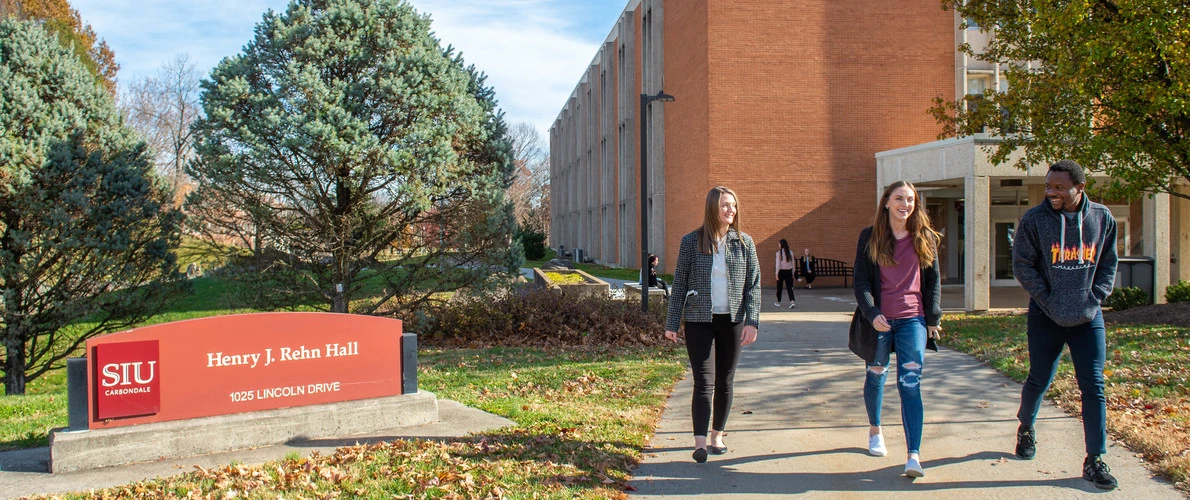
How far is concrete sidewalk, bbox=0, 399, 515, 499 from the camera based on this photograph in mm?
4922

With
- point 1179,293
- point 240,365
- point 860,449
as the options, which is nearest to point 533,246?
point 1179,293

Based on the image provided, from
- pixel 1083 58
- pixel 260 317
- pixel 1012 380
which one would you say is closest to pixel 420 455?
pixel 260 317

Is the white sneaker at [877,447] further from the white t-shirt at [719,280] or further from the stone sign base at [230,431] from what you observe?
the stone sign base at [230,431]

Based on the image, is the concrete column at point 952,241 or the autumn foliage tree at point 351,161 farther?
the concrete column at point 952,241

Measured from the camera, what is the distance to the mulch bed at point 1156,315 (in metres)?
12.7

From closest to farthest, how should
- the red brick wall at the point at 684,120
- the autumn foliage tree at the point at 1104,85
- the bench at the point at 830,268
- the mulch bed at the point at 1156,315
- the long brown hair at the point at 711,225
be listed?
the long brown hair at the point at 711,225
the autumn foliage tree at the point at 1104,85
the mulch bed at the point at 1156,315
the bench at the point at 830,268
the red brick wall at the point at 684,120

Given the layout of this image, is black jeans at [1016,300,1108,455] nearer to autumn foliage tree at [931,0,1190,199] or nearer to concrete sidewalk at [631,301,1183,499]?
concrete sidewalk at [631,301,1183,499]

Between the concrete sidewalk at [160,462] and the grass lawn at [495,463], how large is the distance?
183mm

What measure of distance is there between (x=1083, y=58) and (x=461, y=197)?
9.41 metres

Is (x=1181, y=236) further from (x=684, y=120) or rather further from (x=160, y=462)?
(x=160, y=462)

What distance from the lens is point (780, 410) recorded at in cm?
724

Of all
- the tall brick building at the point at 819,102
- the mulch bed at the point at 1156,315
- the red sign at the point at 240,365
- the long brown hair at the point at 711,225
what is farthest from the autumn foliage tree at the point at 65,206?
the tall brick building at the point at 819,102

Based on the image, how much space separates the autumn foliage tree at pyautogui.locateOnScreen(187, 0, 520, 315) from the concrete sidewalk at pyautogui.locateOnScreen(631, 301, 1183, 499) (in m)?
5.74

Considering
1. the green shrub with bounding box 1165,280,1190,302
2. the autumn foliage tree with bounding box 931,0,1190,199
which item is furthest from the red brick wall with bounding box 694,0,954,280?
the autumn foliage tree with bounding box 931,0,1190,199
